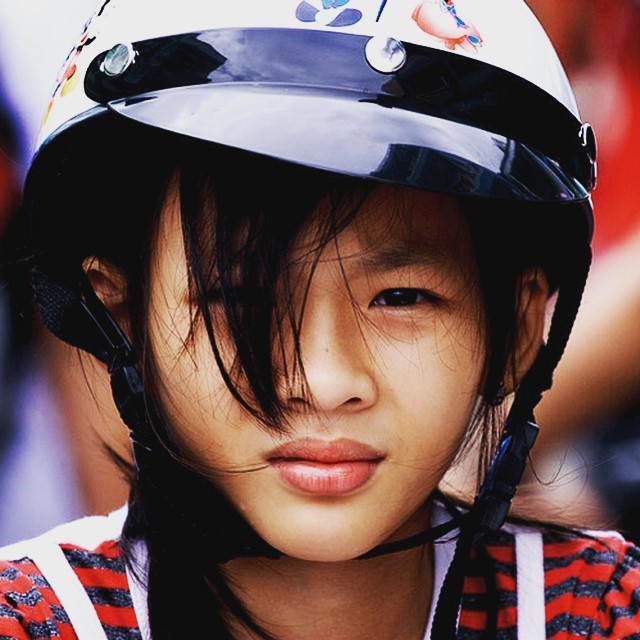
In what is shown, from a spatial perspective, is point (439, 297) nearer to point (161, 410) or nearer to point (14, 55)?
point (161, 410)

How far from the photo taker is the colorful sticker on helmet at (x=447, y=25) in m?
1.36

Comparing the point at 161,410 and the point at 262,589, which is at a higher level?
the point at 161,410

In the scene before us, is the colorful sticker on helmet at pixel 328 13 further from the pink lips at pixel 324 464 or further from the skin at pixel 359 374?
the pink lips at pixel 324 464

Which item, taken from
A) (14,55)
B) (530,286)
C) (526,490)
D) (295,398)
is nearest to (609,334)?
(526,490)

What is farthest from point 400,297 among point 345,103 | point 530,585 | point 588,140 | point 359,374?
point 530,585

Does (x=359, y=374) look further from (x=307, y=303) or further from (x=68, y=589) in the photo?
(x=68, y=589)

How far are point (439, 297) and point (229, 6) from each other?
0.38 m

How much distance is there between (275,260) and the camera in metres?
1.26

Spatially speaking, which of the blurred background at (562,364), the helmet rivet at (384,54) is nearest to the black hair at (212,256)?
the helmet rivet at (384,54)

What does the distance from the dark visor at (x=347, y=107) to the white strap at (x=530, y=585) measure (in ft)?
1.59

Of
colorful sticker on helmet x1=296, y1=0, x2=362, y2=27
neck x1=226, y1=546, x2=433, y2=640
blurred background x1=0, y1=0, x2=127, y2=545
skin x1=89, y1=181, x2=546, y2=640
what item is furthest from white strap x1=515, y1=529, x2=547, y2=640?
blurred background x1=0, y1=0, x2=127, y2=545

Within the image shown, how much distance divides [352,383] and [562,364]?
1.40 m

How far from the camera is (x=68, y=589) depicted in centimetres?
144

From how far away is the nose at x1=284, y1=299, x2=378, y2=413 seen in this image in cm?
125
